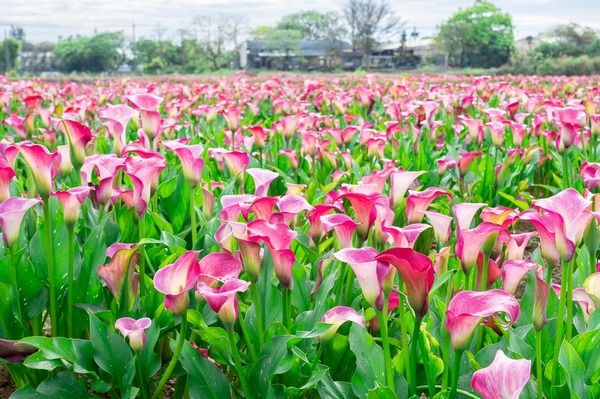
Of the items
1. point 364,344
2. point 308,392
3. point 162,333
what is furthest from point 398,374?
point 162,333

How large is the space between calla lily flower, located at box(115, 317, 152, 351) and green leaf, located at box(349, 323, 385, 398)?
0.44m

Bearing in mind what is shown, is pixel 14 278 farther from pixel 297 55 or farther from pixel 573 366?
pixel 297 55

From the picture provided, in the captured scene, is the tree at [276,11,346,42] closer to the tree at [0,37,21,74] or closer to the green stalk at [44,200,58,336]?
the tree at [0,37,21,74]

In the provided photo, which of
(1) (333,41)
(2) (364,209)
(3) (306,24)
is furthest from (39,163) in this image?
(3) (306,24)

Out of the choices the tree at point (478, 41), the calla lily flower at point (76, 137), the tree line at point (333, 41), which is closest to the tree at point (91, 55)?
the tree line at point (333, 41)

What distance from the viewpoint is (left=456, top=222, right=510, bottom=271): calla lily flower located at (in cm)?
136

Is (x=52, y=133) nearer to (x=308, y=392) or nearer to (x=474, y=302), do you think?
(x=308, y=392)

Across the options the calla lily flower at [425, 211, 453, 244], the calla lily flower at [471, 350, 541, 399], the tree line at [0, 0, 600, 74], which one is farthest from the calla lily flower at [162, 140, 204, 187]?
the tree line at [0, 0, 600, 74]

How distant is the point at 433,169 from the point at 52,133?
2145mm

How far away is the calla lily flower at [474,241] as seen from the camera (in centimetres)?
136

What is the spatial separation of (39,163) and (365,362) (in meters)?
0.87

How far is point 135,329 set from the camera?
146 cm

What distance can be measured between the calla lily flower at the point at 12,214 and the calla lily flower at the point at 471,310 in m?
0.91

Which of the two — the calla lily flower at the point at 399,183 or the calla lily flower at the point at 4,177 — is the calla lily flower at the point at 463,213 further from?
the calla lily flower at the point at 4,177
